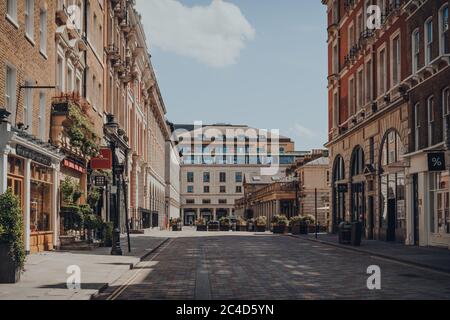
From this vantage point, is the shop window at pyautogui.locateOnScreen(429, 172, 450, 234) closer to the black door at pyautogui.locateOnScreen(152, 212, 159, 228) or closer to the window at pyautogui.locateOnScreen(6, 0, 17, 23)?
the window at pyautogui.locateOnScreen(6, 0, 17, 23)

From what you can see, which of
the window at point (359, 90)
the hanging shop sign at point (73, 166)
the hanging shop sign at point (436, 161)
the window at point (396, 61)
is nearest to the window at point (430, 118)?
the hanging shop sign at point (436, 161)

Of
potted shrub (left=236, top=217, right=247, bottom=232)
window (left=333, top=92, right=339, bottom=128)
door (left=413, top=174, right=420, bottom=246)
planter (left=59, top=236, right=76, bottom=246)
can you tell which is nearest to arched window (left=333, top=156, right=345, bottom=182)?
window (left=333, top=92, right=339, bottom=128)

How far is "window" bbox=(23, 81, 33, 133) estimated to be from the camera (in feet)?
82.6

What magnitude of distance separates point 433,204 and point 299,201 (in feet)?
160

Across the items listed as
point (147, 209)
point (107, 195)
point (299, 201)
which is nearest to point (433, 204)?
point (107, 195)

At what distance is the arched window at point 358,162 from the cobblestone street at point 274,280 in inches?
810

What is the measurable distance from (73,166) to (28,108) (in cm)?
716

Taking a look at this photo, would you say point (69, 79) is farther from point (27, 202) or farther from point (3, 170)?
point (3, 170)

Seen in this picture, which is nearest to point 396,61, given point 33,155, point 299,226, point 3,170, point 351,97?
point 351,97

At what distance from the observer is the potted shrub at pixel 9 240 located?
15.1m

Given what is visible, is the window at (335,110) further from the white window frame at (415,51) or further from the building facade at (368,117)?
the white window frame at (415,51)

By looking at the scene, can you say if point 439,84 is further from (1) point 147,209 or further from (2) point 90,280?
(1) point 147,209

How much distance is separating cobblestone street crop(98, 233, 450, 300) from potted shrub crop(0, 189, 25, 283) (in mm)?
2030

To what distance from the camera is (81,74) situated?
3625 cm
